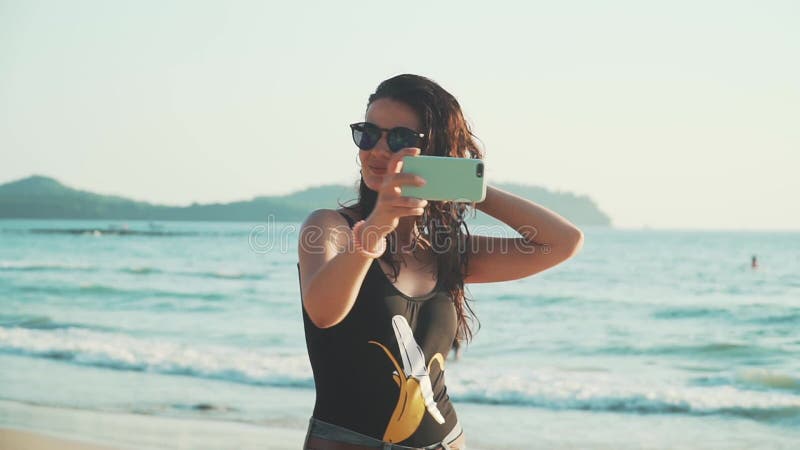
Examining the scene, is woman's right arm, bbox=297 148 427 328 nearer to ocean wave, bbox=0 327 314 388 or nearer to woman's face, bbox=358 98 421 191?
woman's face, bbox=358 98 421 191

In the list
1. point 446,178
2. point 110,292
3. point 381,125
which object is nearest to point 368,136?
point 381,125

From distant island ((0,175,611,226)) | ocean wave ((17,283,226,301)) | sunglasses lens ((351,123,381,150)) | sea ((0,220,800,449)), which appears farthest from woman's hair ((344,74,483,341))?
distant island ((0,175,611,226))

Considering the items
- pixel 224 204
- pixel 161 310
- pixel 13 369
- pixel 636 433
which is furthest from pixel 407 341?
pixel 224 204

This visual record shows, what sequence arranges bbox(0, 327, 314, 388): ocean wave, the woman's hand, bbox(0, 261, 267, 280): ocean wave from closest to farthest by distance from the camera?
1. the woman's hand
2. bbox(0, 327, 314, 388): ocean wave
3. bbox(0, 261, 267, 280): ocean wave

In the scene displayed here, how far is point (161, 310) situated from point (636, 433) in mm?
13358

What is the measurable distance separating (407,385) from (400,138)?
582 millimetres

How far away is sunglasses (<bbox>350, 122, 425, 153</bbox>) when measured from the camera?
7.04 ft

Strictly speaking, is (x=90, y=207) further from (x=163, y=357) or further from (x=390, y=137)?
(x=390, y=137)

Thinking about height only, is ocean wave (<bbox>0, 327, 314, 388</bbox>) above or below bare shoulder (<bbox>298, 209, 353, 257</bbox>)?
below

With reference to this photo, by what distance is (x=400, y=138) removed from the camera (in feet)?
7.06

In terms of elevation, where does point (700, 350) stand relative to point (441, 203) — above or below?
below

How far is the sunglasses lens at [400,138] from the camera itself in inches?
84.6

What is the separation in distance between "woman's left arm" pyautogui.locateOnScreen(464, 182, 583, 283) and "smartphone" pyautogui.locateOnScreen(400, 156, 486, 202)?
49 cm

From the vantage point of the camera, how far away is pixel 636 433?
8.53 meters
